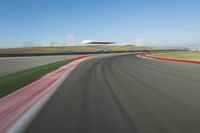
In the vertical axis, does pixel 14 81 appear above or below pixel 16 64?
above

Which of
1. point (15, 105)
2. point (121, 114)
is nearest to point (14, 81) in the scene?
point (15, 105)

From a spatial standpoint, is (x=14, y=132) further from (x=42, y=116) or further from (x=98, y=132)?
(x=98, y=132)

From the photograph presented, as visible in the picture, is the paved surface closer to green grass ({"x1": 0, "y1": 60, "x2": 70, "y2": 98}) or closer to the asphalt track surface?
green grass ({"x1": 0, "y1": 60, "x2": 70, "y2": 98})

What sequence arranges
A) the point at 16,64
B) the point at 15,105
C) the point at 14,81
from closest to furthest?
the point at 15,105
the point at 14,81
the point at 16,64

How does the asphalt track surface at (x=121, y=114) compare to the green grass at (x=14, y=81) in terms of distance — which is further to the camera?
the green grass at (x=14, y=81)

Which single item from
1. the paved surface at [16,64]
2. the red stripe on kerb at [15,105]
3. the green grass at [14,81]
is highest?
the red stripe on kerb at [15,105]

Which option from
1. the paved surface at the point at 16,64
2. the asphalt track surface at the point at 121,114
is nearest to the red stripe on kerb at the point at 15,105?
the asphalt track surface at the point at 121,114

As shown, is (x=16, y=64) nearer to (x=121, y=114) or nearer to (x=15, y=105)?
(x=15, y=105)

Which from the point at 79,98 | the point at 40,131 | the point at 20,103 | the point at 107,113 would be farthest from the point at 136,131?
the point at 20,103

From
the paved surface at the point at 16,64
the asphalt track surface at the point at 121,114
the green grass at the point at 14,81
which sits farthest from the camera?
the paved surface at the point at 16,64

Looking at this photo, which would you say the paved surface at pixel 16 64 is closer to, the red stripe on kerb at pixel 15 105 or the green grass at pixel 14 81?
the green grass at pixel 14 81

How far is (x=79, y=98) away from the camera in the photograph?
5.08m

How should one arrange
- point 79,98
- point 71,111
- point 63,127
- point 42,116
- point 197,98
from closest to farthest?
point 63,127, point 42,116, point 71,111, point 197,98, point 79,98

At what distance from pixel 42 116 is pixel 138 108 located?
86.3 inches
